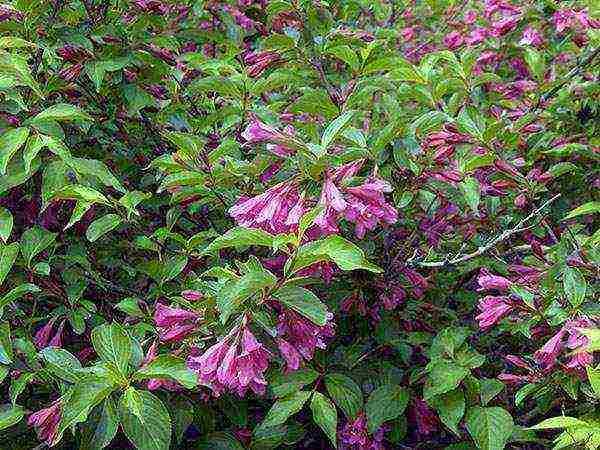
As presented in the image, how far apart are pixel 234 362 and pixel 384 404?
540 millimetres

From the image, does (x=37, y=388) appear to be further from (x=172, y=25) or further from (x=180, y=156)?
(x=172, y=25)

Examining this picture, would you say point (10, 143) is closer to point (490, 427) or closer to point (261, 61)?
point (261, 61)

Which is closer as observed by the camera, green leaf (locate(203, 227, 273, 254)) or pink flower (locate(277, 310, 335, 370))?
green leaf (locate(203, 227, 273, 254))

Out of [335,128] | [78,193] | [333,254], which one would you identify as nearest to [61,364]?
[78,193]

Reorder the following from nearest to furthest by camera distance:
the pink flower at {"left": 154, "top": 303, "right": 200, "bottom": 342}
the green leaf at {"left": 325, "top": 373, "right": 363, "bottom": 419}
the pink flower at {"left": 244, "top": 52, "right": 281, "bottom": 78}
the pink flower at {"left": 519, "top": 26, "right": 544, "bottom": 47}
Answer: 1. the pink flower at {"left": 154, "top": 303, "right": 200, "bottom": 342}
2. the green leaf at {"left": 325, "top": 373, "right": 363, "bottom": 419}
3. the pink flower at {"left": 244, "top": 52, "right": 281, "bottom": 78}
4. the pink flower at {"left": 519, "top": 26, "right": 544, "bottom": 47}

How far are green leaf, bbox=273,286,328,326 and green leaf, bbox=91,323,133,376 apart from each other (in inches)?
11.8

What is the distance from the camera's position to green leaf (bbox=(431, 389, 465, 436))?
1.62 metres

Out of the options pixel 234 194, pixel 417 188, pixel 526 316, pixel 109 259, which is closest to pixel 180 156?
pixel 234 194

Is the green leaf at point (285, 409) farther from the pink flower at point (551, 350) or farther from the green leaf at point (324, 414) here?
the pink flower at point (551, 350)

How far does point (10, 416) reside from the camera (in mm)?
1514

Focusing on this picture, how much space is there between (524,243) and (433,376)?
79cm

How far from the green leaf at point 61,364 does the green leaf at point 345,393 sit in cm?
54

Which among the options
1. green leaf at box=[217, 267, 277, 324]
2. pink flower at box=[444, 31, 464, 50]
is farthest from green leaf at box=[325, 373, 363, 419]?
pink flower at box=[444, 31, 464, 50]

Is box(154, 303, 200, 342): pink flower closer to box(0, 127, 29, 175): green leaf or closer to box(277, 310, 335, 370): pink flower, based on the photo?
box(277, 310, 335, 370): pink flower
